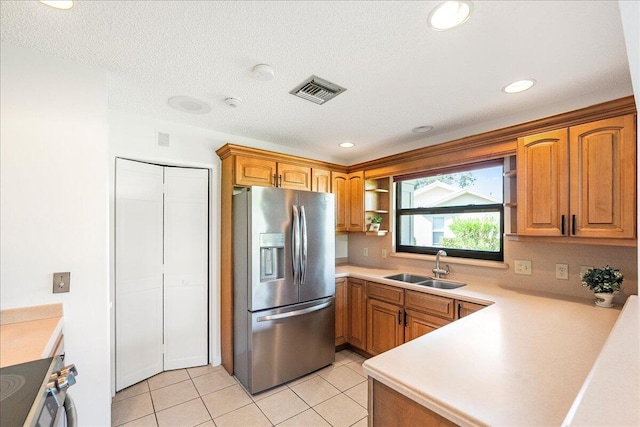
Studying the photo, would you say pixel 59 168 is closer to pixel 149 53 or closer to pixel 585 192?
pixel 149 53

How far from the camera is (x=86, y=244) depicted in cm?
171

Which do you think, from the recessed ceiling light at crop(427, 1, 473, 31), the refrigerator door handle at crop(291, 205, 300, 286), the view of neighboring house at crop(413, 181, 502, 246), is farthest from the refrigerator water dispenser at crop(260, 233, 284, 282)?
the recessed ceiling light at crop(427, 1, 473, 31)

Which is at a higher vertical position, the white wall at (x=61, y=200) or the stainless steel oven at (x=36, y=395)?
the white wall at (x=61, y=200)

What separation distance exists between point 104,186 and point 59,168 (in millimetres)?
234

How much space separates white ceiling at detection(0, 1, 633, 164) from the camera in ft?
4.18

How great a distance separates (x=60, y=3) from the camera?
122 cm

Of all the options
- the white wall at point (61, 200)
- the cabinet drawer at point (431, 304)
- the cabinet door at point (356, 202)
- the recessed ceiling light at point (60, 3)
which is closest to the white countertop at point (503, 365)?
the cabinet drawer at point (431, 304)

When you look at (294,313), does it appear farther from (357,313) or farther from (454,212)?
(454,212)

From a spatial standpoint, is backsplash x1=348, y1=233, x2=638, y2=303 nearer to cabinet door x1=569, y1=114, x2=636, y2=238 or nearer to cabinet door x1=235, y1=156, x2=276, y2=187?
cabinet door x1=569, y1=114, x2=636, y2=238

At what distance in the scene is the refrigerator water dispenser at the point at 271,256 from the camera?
97.3 inches

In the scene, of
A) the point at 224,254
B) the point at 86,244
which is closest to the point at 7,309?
the point at 86,244

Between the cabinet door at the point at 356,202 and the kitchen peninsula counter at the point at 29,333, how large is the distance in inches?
111

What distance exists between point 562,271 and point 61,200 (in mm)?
3574

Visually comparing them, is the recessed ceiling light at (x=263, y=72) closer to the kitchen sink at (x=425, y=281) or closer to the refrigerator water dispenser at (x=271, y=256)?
the refrigerator water dispenser at (x=271, y=256)
